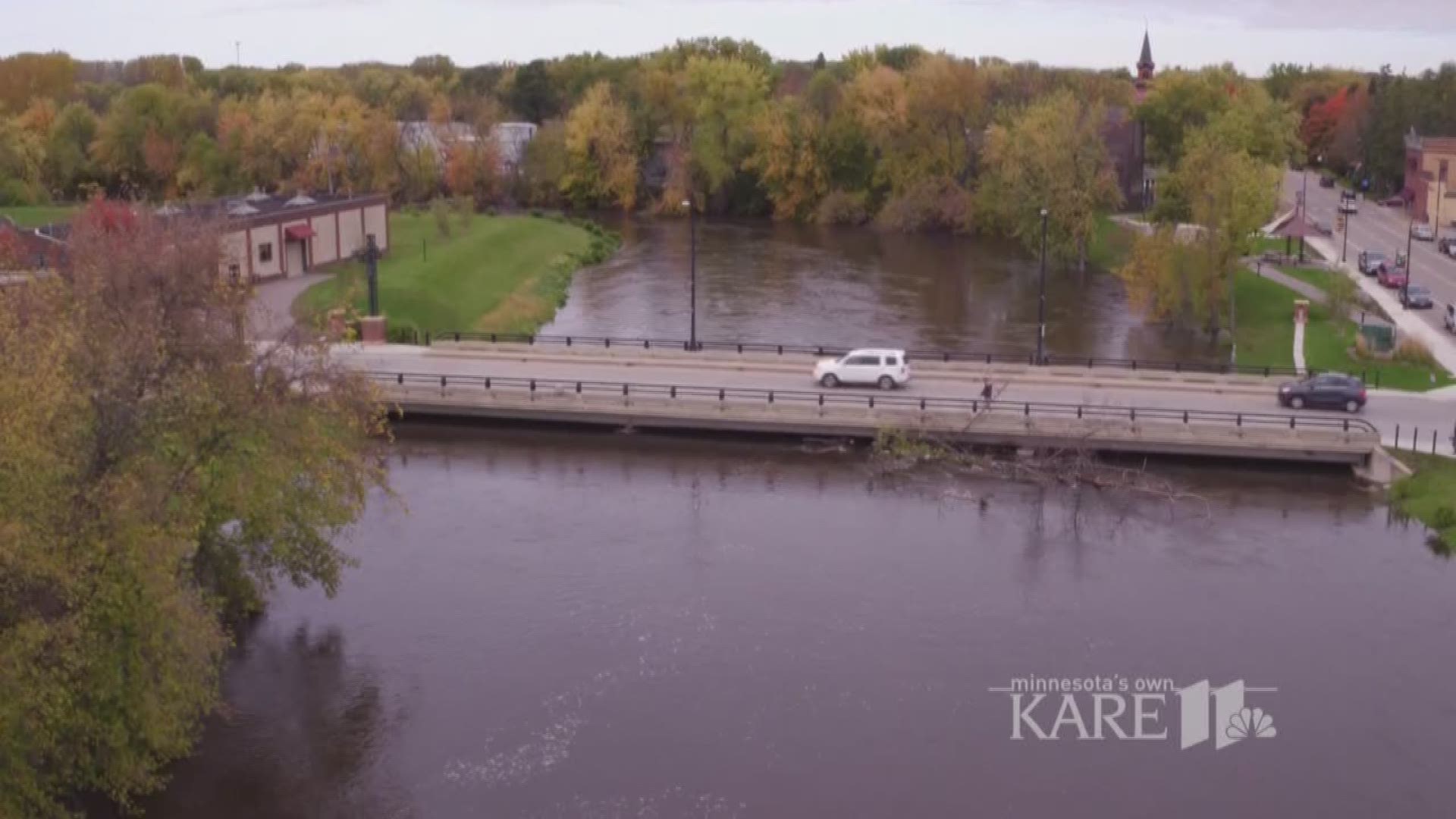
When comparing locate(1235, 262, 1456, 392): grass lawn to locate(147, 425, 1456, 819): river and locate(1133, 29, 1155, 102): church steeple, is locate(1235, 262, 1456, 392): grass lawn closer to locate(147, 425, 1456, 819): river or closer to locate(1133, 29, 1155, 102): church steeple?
locate(147, 425, 1456, 819): river

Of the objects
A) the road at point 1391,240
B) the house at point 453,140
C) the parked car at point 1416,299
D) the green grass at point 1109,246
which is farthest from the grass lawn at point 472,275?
the road at point 1391,240

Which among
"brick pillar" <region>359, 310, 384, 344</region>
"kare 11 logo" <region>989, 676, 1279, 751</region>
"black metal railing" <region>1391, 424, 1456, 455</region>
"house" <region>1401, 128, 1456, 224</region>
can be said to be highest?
"house" <region>1401, 128, 1456, 224</region>

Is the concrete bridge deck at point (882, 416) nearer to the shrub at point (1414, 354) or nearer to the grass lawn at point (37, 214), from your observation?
the shrub at point (1414, 354)

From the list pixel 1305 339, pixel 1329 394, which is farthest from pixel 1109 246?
pixel 1329 394

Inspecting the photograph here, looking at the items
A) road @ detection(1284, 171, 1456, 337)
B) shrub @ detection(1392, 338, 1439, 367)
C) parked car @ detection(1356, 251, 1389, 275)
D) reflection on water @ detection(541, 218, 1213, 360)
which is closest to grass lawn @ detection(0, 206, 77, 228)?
reflection on water @ detection(541, 218, 1213, 360)

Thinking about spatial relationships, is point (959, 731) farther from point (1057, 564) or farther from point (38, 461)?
point (38, 461)

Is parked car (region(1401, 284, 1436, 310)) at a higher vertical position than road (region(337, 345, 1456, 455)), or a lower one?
higher
